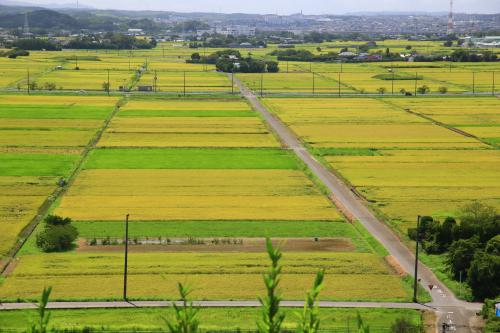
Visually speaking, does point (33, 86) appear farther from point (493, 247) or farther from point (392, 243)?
point (493, 247)

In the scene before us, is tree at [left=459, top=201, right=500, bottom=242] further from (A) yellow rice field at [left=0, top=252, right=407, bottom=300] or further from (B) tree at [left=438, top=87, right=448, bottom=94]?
(B) tree at [left=438, top=87, right=448, bottom=94]

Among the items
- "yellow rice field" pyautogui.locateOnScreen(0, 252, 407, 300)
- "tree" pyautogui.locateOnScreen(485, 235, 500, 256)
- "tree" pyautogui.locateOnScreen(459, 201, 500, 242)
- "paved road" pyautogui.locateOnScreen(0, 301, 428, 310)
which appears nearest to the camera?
"paved road" pyautogui.locateOnScreen(0, 301, 428, 310)

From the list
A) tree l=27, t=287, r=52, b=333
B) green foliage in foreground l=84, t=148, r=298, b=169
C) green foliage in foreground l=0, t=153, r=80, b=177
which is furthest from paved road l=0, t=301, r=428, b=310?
green foliage in foreground l=84, t=148, r=298, b=169

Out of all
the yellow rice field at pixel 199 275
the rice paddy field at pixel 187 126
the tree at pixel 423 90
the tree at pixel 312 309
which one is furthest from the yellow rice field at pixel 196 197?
the tree at pixel 423 90

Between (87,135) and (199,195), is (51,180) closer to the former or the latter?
(199,195)

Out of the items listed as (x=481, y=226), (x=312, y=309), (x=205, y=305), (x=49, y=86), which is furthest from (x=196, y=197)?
(x=49, y=86)

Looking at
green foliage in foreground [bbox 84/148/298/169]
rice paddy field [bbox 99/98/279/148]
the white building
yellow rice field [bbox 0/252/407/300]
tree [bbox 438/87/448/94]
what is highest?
the white building

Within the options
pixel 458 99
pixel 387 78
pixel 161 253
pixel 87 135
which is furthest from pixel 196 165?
pixel 387 78

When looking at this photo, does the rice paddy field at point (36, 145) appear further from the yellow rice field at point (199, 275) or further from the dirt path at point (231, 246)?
the dirt path at point (231, 246)
